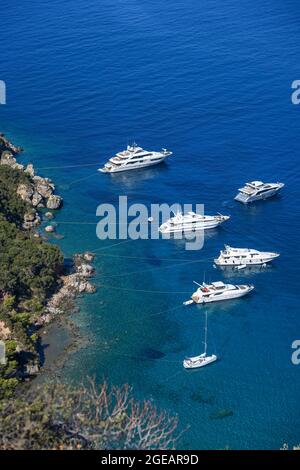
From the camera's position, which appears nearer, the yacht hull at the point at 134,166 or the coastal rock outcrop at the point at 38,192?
the coastal rock outcrop at the point at 38,192

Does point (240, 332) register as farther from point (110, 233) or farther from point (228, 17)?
point (228, 17)

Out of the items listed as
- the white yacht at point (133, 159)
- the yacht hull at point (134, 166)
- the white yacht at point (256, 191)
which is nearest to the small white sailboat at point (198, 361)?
the white yacht at point (256, 191)

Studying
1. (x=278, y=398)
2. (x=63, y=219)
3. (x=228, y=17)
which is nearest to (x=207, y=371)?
(x=278, y=398)

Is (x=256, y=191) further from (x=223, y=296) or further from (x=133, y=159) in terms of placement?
(x=223, y=296)

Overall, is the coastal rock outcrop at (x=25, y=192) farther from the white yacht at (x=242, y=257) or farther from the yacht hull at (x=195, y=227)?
the white yacht at (x=242, y=257)

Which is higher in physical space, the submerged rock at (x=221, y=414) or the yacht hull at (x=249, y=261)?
the yacht hull at (x=249, y=261)

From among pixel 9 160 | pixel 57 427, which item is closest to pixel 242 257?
pixel 9 160

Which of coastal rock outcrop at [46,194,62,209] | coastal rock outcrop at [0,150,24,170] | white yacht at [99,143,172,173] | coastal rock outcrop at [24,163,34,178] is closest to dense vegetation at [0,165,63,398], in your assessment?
coastal rock outcrop at [46,194,62,209]

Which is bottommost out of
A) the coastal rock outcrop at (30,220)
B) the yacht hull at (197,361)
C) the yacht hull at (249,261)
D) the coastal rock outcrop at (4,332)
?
the yacht hull at (197,361)
